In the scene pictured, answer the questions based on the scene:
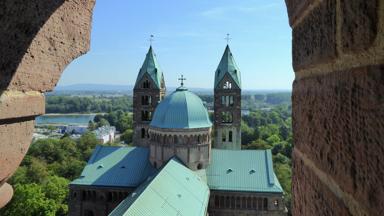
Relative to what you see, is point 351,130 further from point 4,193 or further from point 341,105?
point 4,193

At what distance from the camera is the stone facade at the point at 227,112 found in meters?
35.0

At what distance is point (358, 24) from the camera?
110 centimetres

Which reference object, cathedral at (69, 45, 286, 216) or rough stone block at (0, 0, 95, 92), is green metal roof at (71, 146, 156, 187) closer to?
cathedral at (69, 45, 286, 216)

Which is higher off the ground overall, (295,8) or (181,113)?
(295,8)

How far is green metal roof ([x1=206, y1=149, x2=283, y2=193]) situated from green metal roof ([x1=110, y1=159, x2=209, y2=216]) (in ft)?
8.17

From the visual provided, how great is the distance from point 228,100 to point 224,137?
11.0 feet

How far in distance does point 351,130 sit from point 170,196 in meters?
18.1

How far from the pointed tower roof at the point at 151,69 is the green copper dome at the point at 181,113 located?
7.03 m

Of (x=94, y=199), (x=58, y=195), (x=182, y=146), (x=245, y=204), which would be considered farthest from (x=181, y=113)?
(x=58, y=195)

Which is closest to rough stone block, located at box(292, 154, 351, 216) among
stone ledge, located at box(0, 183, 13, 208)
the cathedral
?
stone ledge, located at box(0, 183, 13, 208)

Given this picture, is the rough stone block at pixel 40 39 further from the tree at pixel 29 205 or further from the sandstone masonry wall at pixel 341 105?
the tree at pixel 29 205

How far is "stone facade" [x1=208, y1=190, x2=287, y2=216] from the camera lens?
26344 millimetres

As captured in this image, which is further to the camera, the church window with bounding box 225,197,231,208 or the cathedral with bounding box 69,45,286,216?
the church window with bounding box 225,197,231,208

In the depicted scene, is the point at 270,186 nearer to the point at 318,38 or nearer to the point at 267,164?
the point at 267,164
